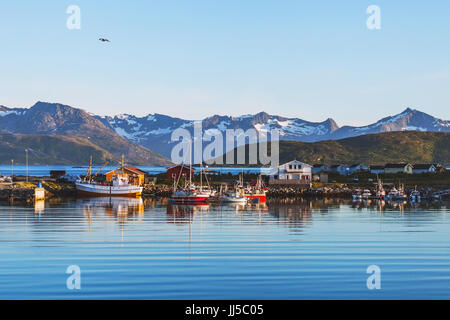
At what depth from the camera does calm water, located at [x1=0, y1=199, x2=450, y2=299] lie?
25548 mm

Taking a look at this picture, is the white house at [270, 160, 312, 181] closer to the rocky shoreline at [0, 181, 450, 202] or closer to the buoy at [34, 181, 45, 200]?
the rocky shoreline at [0, 181, 450, 202]

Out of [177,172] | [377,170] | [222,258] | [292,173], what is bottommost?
[222,258]

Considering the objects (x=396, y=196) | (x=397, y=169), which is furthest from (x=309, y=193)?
(x=397, y=169)

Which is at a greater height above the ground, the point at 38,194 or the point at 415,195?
the point at 38,194

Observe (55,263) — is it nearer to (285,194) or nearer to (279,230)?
(279,230)

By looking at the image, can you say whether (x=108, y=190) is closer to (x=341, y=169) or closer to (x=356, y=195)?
(x=356, y=195)

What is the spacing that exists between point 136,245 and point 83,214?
101 feet

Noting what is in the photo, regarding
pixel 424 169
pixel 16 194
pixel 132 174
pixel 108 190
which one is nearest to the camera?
pixel 16 194

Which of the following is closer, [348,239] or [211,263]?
[211,263]

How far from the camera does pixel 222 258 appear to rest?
34.6m

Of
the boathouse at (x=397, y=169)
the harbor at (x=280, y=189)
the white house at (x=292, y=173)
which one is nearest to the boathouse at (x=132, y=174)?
the harbor at (x=280, y=189)

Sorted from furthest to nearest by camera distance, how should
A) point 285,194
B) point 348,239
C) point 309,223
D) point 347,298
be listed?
point 285,194, point 309,223, point 348,239, point 347,298

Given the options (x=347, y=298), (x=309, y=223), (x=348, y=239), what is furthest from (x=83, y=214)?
(x=347, y=298)
